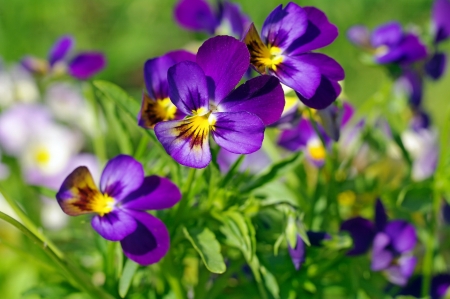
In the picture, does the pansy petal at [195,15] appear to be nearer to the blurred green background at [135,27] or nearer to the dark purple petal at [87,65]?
the dark purple petal at [87,65]

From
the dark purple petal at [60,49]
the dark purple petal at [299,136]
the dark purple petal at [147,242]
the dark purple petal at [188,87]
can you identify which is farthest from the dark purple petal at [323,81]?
the dark purple petal at [60,49]

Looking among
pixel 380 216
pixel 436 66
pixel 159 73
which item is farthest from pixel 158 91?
pixel 436 66

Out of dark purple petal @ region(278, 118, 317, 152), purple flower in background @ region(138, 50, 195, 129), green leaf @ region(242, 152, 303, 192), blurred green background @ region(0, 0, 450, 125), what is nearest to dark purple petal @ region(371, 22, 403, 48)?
dark purple petal @ region(278, 118, 317, 152)

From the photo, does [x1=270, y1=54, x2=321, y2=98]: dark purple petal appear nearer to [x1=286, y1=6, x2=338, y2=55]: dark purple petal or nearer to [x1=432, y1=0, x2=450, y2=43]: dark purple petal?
[x1=286, y1=6, x2=338, y2=55]: dark purple petal

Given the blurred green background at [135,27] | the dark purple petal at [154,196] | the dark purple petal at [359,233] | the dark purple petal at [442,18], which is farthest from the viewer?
the blurred green background at [135,27]

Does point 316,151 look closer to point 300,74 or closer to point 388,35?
point 388,35

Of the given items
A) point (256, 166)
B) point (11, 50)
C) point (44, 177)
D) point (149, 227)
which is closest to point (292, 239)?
point (149, 227)
